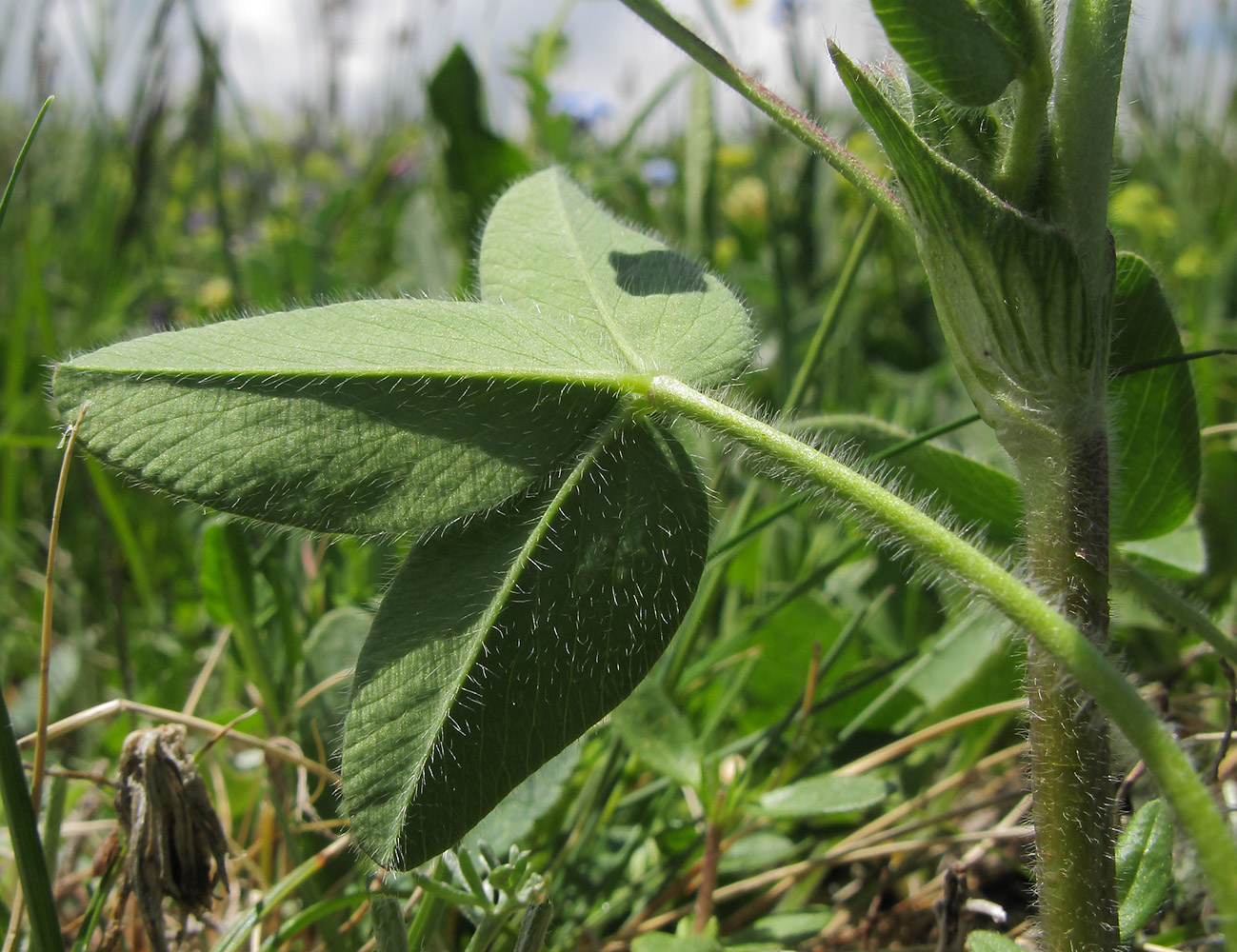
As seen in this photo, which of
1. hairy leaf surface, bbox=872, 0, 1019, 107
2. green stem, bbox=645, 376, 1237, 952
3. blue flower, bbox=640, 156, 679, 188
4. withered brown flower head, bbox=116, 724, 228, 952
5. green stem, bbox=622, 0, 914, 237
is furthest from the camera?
blue flower, bbox=640, 156, 679, 188

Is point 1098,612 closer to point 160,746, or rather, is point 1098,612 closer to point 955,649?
point 955,649

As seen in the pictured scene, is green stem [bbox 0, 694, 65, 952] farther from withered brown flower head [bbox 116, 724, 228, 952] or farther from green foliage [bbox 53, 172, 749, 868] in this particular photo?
green foliage [bbox 53, 172, 749, 868]

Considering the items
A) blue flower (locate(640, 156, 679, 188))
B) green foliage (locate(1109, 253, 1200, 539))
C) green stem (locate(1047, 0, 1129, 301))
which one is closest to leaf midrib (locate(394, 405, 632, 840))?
green stem (locate(1047, 0, 1129, 301))

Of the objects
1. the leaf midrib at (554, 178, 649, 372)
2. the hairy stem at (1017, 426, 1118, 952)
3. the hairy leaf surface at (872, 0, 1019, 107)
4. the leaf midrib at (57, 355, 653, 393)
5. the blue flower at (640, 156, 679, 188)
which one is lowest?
the hairy stem at (1017, 426, 1118, 952)

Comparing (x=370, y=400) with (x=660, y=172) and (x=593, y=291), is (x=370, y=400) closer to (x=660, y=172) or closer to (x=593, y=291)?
(x=593, y=291)

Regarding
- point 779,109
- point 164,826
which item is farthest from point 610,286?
point 164,826

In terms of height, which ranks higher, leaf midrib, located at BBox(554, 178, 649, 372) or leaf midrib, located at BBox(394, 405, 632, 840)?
leaf midrib, located at BBox(554, 178, 649, 372)

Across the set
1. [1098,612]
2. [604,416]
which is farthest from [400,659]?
[1098,612]
